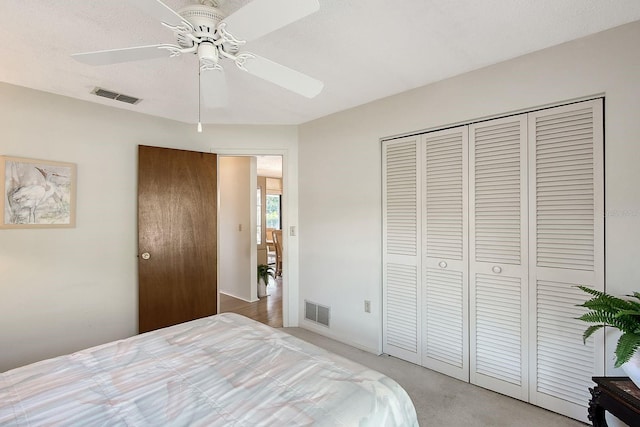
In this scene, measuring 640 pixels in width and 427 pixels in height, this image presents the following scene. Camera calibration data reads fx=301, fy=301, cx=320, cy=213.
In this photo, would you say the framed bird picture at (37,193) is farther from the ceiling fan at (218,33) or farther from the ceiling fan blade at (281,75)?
the ceiling fan blade at (281,75)

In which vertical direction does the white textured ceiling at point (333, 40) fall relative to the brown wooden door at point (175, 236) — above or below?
above

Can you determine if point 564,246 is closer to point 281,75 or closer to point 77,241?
point 281,75

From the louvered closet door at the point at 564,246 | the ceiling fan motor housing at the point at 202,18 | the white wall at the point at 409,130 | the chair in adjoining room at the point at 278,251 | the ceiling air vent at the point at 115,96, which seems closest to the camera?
the ceiling fan motor housing at the point at 202,18

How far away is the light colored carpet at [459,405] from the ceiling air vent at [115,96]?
3.17m

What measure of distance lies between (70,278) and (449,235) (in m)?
3.23

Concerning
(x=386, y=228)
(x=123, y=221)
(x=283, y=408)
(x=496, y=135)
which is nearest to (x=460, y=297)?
(x=386, y=228)

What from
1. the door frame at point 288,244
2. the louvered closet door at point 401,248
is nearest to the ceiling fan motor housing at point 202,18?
the louvered closet door at point 401,248

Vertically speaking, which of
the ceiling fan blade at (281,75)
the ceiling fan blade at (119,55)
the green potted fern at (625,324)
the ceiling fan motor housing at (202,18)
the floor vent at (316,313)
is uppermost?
the ceiling fan motor housing at (202,18)

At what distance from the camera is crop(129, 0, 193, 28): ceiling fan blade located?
3.46ft

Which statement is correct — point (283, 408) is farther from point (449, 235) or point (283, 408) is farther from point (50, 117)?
point (50, 117)

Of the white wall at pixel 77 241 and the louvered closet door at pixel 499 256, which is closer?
the louvered closet door at pixel 499 256

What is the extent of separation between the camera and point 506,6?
1524 mm

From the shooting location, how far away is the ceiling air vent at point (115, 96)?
2.52 metres

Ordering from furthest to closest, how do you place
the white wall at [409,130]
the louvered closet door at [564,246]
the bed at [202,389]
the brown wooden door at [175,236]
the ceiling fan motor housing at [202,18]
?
the brown wooden door at [175,236], the louvered closet door at [564,246], the white wall at [409,130], the ceiling fan motor housing at [202,18], the bed at [202,389]
